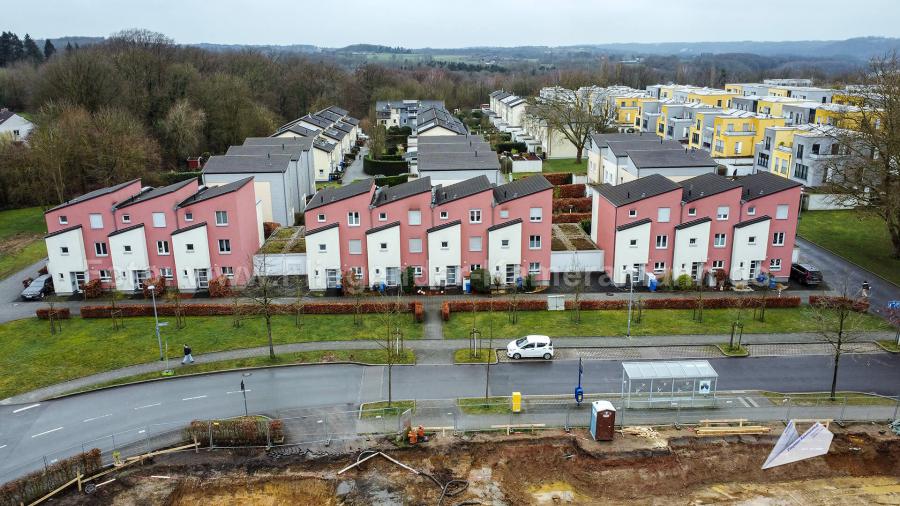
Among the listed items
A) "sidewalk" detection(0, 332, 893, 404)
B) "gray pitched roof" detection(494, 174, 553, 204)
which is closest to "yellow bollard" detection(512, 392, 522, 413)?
"sidewalk" detection(0, 332, 893, 404)

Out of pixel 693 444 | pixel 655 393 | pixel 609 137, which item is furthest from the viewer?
pixel 609 137

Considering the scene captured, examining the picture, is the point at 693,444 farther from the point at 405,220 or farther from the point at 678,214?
the point at 405,220

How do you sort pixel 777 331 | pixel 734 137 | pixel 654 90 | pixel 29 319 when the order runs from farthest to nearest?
pixel 654 90
pixel 734 137
pixel 29 319
pixel 777 331

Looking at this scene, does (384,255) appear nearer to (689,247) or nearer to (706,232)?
(689,247)

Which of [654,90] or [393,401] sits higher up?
[654,90]

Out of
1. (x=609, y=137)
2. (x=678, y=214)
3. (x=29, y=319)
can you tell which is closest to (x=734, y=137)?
(x=609, y=137)

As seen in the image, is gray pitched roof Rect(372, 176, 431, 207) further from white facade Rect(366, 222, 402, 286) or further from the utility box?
the utility box

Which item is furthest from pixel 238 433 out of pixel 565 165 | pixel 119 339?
pixel 565 165
